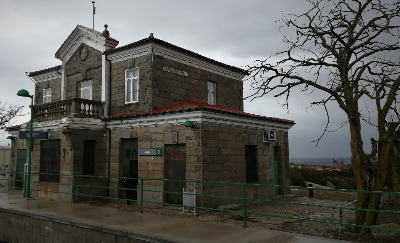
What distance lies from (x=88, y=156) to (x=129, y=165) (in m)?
2.05

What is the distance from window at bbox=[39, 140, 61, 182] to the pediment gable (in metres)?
5.05

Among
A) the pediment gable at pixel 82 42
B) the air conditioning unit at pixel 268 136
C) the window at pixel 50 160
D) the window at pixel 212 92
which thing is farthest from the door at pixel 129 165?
the air conditioning unit at pixel 268 136

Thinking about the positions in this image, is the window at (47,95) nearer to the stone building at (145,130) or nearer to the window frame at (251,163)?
the stone building at (145,130)

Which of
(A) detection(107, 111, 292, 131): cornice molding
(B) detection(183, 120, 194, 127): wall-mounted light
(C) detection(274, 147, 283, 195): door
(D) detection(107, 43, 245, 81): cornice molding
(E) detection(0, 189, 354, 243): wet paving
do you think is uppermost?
(D) detection(107, 43, 245, 81): cornice molding

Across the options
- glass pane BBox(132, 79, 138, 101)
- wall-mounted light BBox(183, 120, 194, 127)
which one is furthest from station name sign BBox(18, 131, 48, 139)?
wall-mounted light BBox(183, 120, 194, 127)

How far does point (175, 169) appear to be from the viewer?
12.7 metres

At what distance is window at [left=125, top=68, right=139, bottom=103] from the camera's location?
15242 millimetres

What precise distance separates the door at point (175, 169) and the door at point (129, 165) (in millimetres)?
1848

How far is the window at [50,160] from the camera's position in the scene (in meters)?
15.1

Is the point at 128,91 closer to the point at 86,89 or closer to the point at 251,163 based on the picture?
the point at 86,89

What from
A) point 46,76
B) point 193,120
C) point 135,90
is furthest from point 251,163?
point 46,76

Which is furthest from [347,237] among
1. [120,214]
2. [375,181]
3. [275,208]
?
[120,214]

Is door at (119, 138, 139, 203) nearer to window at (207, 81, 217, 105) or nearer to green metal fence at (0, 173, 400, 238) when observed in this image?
green metal fence at (0, 173, 400, 238)

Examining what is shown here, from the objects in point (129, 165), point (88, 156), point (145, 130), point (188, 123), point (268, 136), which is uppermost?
point (188, 123)
